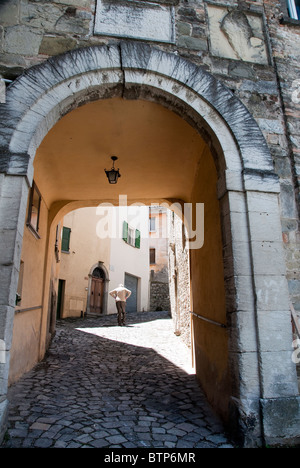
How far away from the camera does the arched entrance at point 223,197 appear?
104 inches

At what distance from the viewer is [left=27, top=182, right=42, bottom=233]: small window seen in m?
4.71

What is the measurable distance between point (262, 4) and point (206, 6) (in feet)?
2.51

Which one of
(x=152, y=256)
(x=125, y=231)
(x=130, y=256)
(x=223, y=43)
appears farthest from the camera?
(x=152, y=256)

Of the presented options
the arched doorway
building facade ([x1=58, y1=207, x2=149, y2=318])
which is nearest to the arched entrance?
building facade ([x1=58, y1=207, x2=149, y2=318])

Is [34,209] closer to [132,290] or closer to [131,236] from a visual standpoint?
[131,236]

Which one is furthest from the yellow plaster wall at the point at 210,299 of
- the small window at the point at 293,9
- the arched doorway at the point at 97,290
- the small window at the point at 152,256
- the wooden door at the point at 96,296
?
the small window at the point at 152,256

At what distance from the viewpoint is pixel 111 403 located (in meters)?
3.69

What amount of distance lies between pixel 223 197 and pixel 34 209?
10.4ft

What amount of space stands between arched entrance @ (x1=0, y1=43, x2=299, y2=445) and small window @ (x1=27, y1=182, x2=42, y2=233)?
1792 millimetres

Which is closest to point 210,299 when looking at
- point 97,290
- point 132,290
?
point 97,290

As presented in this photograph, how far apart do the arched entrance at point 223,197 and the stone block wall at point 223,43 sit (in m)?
0.26

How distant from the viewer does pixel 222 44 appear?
3.77m

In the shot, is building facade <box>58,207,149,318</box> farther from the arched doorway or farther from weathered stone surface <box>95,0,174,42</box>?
weathered stone surface <box>95,0,174,42</box>

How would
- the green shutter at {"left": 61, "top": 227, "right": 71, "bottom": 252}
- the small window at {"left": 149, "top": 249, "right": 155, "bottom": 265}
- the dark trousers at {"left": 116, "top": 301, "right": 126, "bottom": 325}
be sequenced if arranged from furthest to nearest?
the small window at {"left": 149, "top": 249, "right": 155, "bottom": 265}
the green shutter at {"left": 61, "top": 227, "right": 71, "bottom": 252}
the dark trousers at {"left": 116, "top": 301, "right": 126, "bottom": 325}
